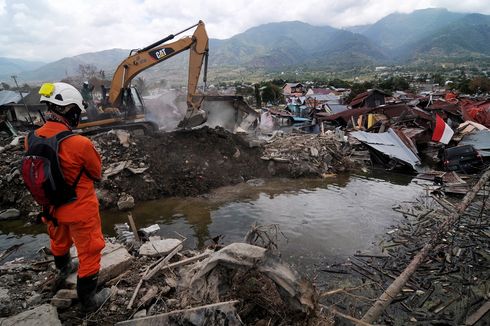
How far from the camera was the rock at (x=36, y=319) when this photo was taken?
8.49 feet

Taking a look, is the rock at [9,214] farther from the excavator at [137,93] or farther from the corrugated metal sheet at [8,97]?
the corrugated metal sheet at [8,97]

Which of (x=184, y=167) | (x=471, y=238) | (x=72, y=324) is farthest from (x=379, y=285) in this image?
(x=184, y=167)

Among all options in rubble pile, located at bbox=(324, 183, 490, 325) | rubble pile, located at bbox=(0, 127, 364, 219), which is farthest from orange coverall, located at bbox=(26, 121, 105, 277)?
rubble pile, located at bbox=(0, 127, 364, 219)

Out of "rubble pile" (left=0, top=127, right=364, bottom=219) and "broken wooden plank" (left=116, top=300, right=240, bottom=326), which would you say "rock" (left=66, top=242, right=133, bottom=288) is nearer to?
"broken wooden plank" (left=116, top=300, right=240, bottom=326)

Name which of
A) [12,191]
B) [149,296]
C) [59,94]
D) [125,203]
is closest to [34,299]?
[149,296]

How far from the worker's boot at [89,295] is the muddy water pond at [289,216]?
110 inches

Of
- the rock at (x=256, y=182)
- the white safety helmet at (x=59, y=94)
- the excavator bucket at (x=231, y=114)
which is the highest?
the white safety helmet at (x=59, y=94)

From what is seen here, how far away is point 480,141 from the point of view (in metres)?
12.6

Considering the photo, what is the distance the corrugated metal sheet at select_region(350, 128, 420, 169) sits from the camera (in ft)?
40.0

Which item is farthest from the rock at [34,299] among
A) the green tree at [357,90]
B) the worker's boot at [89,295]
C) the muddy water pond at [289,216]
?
the green tree at [357,90]

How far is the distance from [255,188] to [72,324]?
6.77m

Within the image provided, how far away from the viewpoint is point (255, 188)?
30.6 feet

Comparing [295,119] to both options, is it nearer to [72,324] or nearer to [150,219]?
[150,219]

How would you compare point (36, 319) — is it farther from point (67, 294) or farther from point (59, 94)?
point (59, 94)
